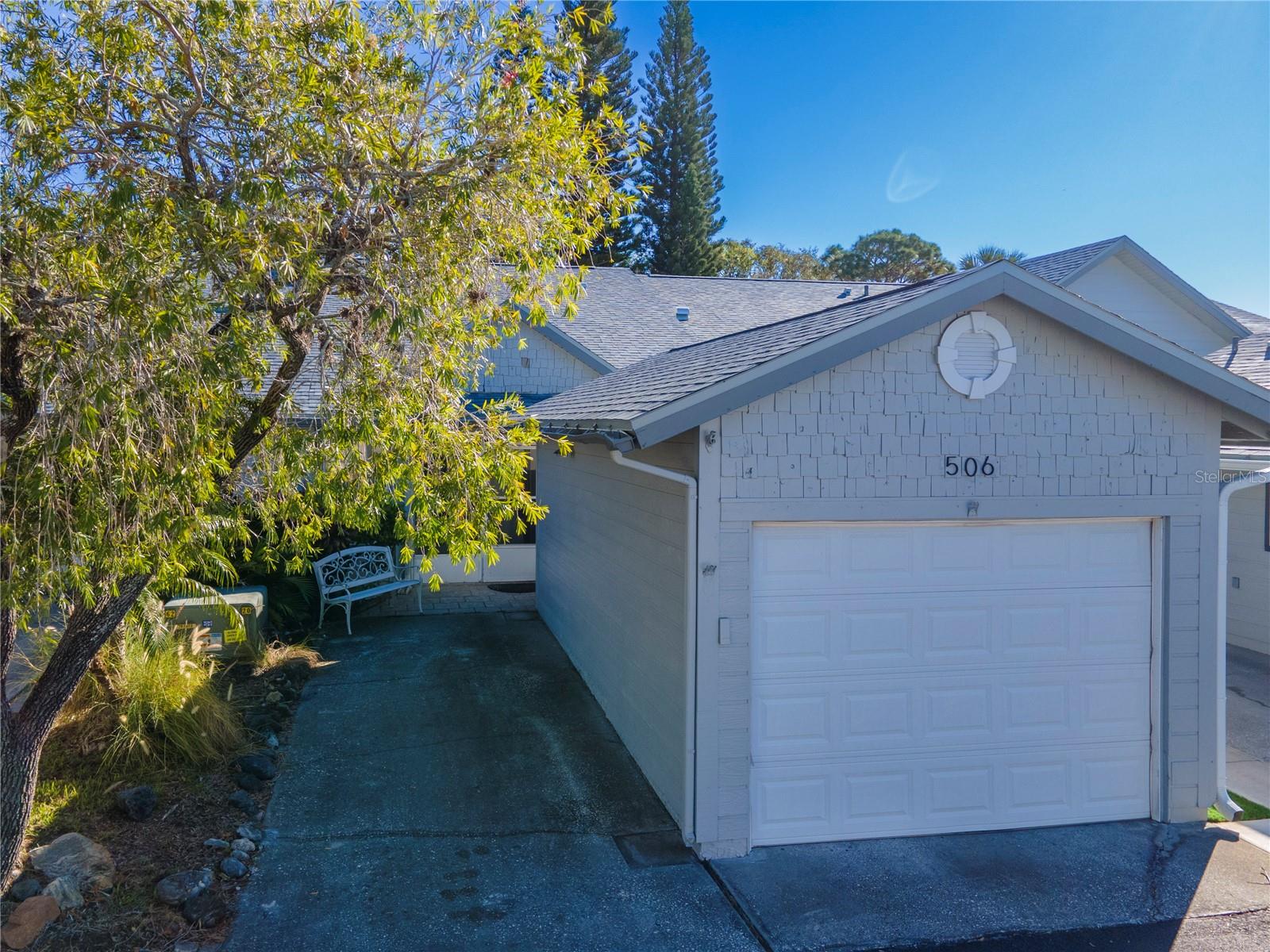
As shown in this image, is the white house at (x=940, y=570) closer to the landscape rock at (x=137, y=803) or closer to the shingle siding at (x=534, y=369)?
the landscape rock at (x=137, y=803)

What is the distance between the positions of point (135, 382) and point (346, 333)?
1543 mm

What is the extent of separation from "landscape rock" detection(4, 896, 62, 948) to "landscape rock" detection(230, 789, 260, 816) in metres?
1.42

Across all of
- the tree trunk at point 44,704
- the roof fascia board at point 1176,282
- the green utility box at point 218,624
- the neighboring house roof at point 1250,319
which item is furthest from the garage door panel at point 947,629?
the neighboring house roof at point 1250,319

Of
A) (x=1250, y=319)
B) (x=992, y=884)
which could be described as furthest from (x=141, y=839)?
(x=1250, y=319)

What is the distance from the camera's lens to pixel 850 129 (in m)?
15.6

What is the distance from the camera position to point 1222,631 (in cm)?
605

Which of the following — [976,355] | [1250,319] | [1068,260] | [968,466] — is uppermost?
[1068,260]

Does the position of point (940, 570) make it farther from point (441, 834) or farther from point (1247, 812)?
point (441, 834)

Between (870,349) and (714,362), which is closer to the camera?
(870,349)

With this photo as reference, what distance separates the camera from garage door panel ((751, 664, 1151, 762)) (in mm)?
5562

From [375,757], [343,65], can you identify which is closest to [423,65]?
[343,65]

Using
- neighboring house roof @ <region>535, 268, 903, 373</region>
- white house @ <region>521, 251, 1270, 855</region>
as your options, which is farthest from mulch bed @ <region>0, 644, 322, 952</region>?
neighboring house roof @ <region>535, 268, 903, 373</region>

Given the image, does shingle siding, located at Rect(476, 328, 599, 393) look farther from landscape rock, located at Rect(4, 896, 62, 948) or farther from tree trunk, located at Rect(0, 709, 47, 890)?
landscape rock, located at Rect(4, 896, 62, 948)

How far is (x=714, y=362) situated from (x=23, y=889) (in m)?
5.54
